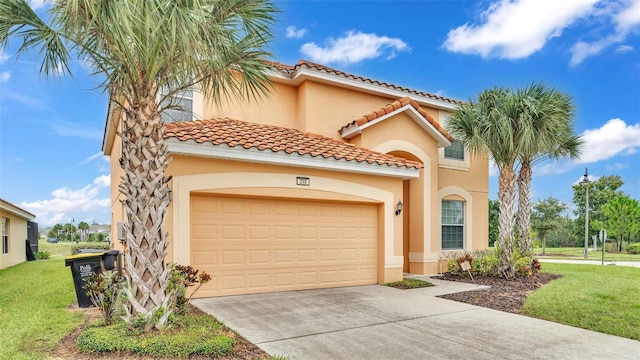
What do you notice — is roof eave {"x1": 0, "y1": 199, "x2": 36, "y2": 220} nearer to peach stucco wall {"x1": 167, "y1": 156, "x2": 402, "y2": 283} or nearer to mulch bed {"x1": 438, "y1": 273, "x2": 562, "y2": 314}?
peach stucco wall {"x1": 167, "y1": 156, "x2": 402, "y2": 283}

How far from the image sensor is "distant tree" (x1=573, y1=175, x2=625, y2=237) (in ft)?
145

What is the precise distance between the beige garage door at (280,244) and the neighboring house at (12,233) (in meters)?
15.3

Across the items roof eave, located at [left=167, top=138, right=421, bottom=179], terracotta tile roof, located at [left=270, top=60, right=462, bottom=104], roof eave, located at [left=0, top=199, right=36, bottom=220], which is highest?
terracotta tile roof, located at [left=270, top=60, right=462, bottom=104]

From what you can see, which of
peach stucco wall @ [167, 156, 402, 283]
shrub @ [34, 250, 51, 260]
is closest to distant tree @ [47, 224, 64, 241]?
shrub @ [34, 250, 51, 260]

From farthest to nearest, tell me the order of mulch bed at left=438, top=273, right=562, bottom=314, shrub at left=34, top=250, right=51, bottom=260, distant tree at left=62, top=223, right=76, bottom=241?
distant tree at left=62, top=223, right=76, bottom=241 → shrub at left=34, top=250, right=51, bottom=260 → mulch bed at left=438, top=273, right=562, bottom=314

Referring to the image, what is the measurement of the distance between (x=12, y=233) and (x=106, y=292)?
19883 millimetres

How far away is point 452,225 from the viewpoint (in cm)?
1509

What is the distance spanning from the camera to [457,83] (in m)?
18.5

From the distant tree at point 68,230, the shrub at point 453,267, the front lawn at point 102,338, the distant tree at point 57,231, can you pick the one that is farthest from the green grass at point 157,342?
the distant tree at point 57,231

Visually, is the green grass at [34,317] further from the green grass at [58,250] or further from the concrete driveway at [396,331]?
the green grass at [58,250]

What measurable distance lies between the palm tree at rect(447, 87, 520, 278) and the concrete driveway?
526 centimetres

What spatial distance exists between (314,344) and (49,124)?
16.4 metres

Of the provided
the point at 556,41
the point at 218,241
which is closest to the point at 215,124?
the point at 218,241

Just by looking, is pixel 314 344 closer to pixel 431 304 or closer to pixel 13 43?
pixel 431 304
